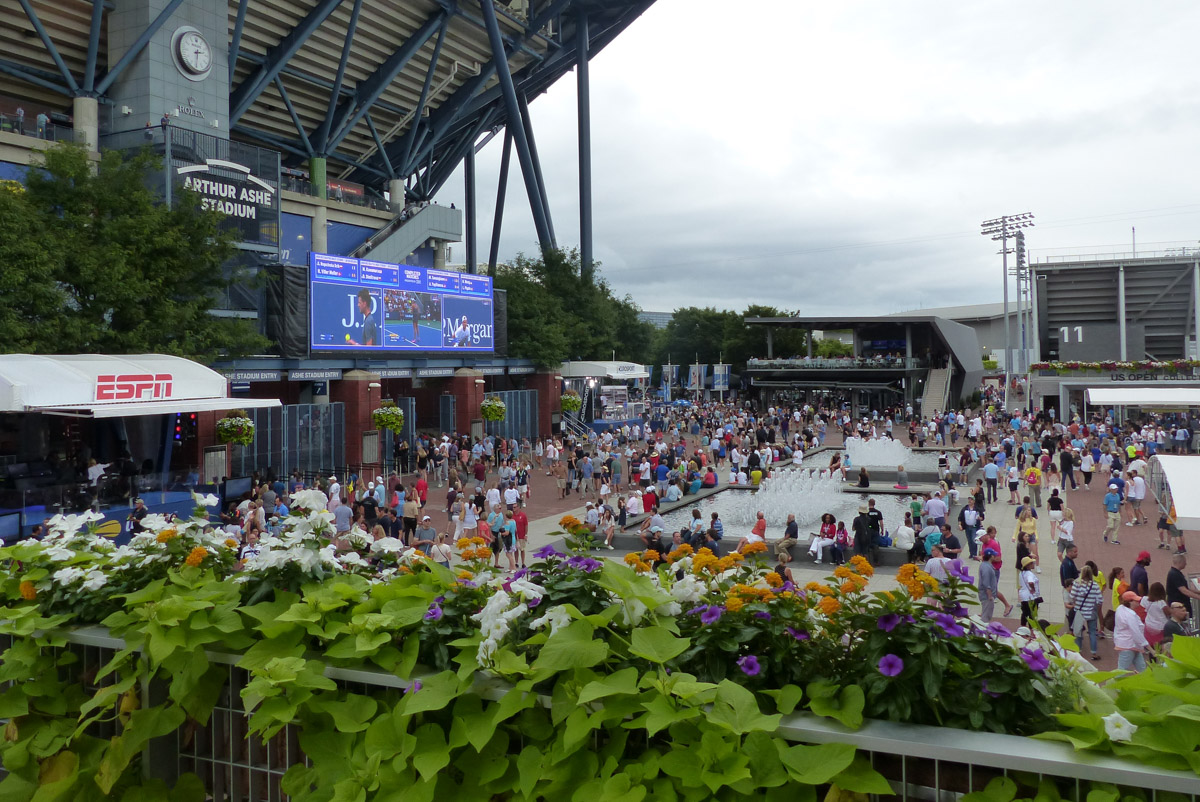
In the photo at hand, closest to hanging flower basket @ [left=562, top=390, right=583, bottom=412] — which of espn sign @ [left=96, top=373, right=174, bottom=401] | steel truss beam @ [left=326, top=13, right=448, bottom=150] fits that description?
steel truss beam @ [left=326, top=13, right=448, bottom=150]

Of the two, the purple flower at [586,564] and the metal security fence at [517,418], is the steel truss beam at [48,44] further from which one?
the purple flower at [586,564]

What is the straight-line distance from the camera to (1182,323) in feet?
186

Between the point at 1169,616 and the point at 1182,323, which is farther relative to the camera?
the point at 1182,323

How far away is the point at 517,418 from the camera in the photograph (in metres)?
40.2

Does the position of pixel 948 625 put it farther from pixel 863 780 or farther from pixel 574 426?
pixel 574 426

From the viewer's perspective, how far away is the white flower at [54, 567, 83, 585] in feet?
11.5

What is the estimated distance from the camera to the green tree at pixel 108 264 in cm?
1883

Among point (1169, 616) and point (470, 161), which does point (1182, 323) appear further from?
point (1169, 616)

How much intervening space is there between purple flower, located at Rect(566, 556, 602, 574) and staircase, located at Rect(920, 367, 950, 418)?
189ft

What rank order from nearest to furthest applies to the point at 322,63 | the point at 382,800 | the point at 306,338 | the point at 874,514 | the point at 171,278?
the point at 382,800 < the point at 874,514 < the point at 171,278 < the point at 306,338 < the point at 322,63

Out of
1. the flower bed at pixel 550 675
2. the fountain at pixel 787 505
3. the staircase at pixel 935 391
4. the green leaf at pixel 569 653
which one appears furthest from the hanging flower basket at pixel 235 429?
the staircase at pixel 935 391

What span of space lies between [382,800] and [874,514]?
52.8 ft

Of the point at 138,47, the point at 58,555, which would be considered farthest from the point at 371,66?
the point at 58,555

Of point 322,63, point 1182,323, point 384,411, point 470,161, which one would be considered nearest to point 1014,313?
point 1182,323
